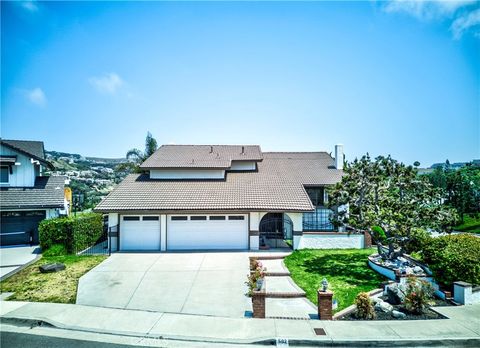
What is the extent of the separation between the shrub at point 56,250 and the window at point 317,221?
1587 centimetres

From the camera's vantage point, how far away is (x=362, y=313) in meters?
9.49

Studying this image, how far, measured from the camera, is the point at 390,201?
14.8 meters

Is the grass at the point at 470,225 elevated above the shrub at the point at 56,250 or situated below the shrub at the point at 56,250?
below

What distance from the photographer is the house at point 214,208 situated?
18281 mm

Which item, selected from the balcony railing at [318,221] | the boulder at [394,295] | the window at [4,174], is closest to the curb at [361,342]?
the boulder at [394,295]

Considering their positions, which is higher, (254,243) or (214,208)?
(214,208)

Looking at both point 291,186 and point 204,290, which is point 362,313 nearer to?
point 204,290

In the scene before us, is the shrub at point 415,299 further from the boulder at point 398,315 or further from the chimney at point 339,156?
the chimney at point 339,156

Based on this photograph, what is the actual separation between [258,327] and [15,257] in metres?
15.8

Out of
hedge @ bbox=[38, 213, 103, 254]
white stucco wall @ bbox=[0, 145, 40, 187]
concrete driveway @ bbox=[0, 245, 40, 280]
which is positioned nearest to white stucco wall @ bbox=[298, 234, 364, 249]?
hedge @ bbox=[38, 213, 103, 254]

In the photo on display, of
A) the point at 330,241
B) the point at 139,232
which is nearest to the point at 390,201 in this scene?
the point at 330,241

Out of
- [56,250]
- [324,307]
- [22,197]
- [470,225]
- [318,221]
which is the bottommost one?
[470,225]

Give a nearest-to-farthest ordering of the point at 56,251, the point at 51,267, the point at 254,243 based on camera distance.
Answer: the point at 51,267, the point at 56,251, the point at 254,243

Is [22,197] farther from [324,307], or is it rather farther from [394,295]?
[394,295]
